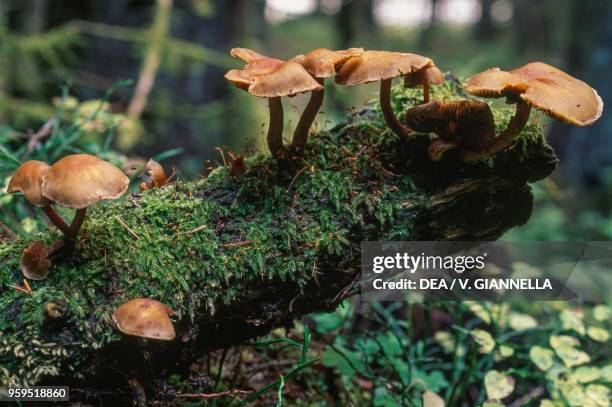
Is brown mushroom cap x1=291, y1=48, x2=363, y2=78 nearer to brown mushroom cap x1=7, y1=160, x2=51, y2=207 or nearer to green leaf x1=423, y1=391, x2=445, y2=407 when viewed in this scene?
brown mushroom cap x1=7, y1=160, x2=51, y2=207

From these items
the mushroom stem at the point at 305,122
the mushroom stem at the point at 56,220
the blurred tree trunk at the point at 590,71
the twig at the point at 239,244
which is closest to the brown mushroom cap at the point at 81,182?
A: the mushroom stem at the point at 56,220

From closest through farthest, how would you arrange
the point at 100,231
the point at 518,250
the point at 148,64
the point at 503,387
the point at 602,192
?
the point at 100,231 < the point at 503,387 < the point at 518,250 < the point at 148,64 < the point at 602,192

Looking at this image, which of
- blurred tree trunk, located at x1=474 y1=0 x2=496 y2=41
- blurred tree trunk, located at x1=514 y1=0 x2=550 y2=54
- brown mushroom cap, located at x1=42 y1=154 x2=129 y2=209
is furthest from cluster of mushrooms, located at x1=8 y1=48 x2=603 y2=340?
blurred tree trunk, located at x1=474 y1=0 x2=496 y2=41

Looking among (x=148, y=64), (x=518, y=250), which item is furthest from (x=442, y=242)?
(x=148, y=64)

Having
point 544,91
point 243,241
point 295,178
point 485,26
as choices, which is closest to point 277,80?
point 295,178

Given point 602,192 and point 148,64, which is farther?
point 602,192

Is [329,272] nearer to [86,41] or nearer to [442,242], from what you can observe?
[442,242]

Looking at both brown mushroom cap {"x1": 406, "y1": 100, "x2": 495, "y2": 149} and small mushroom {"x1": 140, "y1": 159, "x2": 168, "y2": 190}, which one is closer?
brown mushroom cap {"x1": 406, "y1": 100, "x2": 495, "y2": 149}

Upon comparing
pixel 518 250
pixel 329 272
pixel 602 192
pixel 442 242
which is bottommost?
pixel 329 272
